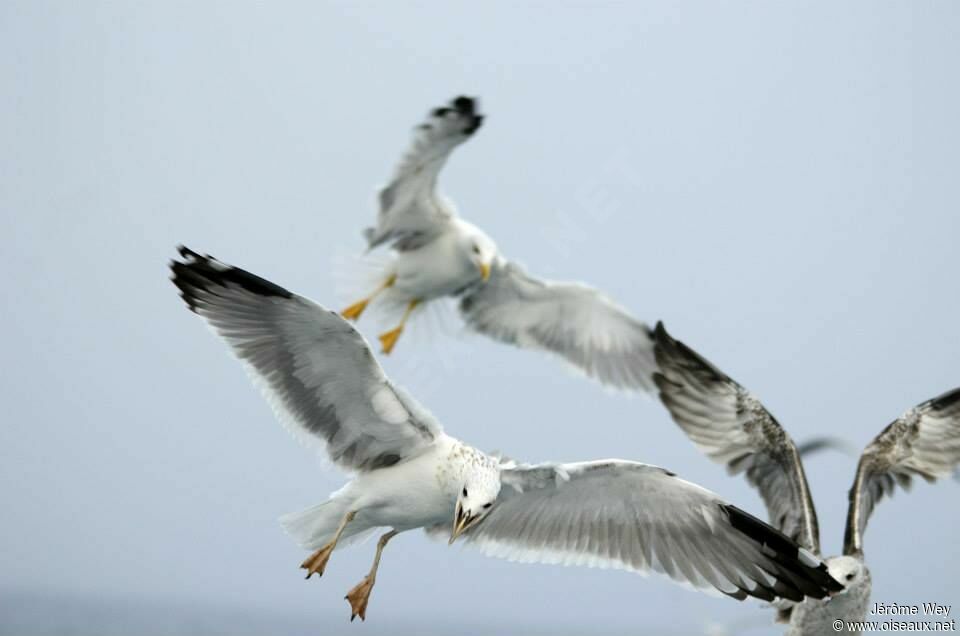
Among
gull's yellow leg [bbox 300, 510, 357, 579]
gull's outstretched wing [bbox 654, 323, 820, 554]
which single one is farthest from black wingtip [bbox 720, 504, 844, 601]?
gull's yellow leg [bbox 300, 510, 357, 579]

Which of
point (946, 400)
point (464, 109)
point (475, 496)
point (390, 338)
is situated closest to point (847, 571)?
point (946, 400)

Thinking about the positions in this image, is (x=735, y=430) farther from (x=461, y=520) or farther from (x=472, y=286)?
(x=472, y=286)

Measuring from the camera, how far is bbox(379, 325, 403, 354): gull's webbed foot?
28.4ft

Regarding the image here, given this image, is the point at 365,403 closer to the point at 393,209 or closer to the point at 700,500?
the point at 700,500

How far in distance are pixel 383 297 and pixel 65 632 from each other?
3489 cm

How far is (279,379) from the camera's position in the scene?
508 centimetres

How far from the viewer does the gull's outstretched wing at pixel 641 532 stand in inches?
194

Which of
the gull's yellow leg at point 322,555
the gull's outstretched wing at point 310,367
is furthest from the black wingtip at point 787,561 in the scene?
the gull's yellow leg at point 322,555

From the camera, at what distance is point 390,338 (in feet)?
28.7

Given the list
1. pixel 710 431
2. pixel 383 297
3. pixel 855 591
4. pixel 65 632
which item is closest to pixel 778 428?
pixel 710 431

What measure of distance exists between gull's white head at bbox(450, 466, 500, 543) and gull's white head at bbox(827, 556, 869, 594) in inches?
60.7

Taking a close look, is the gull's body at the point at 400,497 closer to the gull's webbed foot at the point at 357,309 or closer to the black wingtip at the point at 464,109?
the black wingtip at the point at 464,109

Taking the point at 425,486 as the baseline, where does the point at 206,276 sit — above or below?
above

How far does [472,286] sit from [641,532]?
3620 millimetres
